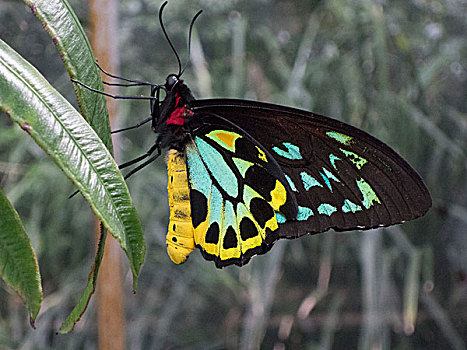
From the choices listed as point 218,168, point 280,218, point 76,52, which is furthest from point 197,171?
point 76,52

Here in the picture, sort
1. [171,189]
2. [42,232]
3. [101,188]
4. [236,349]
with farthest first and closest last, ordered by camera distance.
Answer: [42,232]
[236,349]
[171,189]
[101,188]

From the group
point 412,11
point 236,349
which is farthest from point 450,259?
point 412,11

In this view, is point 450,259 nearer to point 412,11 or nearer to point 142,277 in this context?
point 412,11

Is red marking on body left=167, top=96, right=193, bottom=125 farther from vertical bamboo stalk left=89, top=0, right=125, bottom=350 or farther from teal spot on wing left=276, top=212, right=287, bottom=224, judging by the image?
vertical bamboo stalk left=89, top=0, right=125, bottom=350

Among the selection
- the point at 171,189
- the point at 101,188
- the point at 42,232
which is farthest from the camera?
the point at 42,232

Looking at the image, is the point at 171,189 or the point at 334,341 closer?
the point at 171,189

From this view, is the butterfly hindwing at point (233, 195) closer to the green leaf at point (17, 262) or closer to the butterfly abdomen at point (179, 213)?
the butterfly abdomen at point (179, 213)

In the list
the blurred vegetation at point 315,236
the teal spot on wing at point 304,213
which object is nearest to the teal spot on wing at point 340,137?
the teal spot on wing at point 304,213
